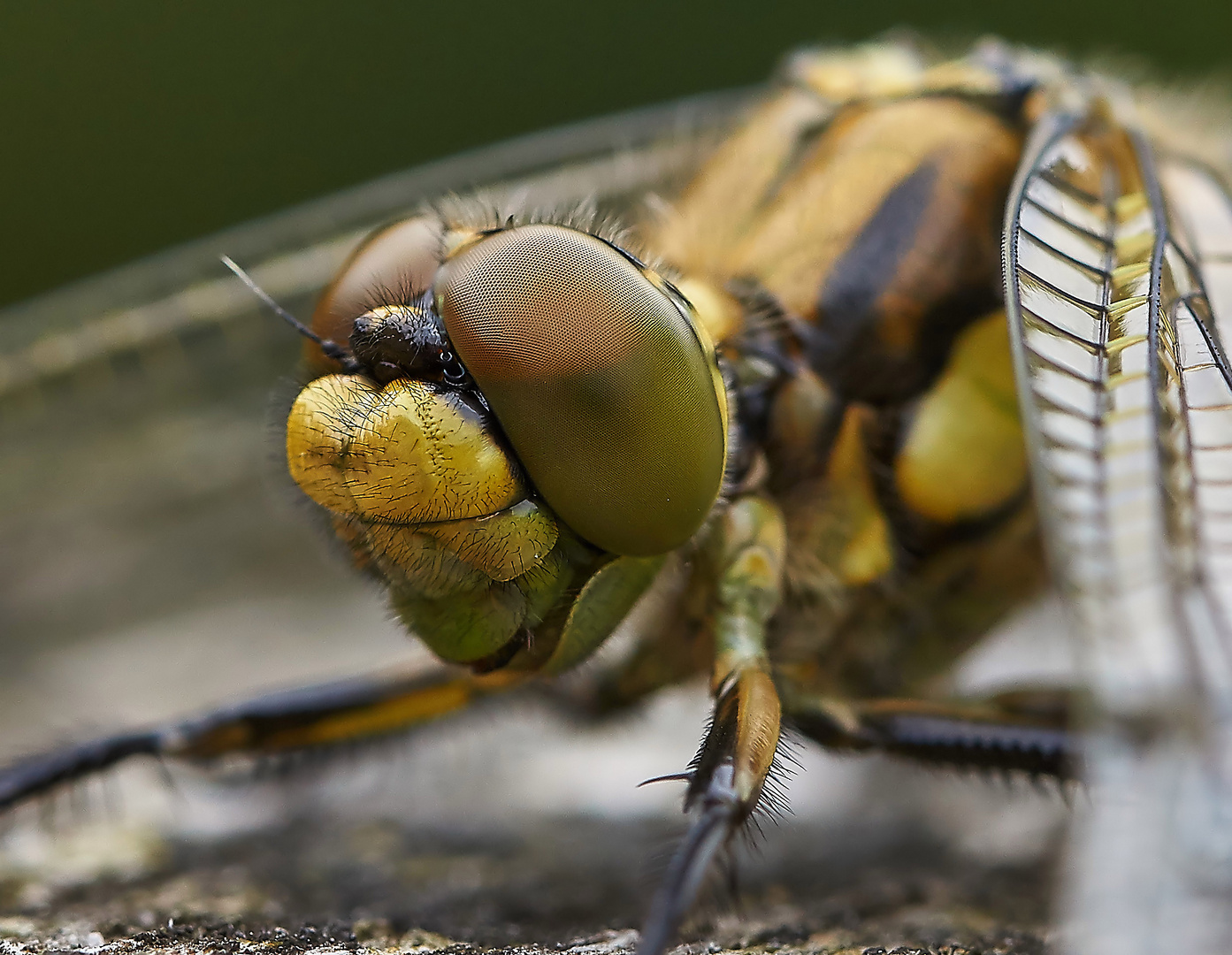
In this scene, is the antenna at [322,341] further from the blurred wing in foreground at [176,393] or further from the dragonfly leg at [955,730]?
the dragonfly leg at [955,730]

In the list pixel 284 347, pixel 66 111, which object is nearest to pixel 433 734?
pixel 284 347

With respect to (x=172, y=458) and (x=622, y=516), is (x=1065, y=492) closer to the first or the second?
(x=622, y=516)

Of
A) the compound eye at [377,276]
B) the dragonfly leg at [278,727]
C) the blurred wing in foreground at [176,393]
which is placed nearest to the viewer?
the compound eye at [377,276]

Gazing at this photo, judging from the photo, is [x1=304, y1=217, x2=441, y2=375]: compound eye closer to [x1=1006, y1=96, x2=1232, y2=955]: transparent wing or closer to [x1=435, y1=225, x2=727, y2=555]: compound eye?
[x1=435, y1=225, x2=727, y2=555]: compound eye

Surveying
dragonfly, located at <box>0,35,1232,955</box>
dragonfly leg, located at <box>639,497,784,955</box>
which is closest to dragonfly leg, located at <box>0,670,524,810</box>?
dragonfly, located at <box>0,35,1232,955</box>

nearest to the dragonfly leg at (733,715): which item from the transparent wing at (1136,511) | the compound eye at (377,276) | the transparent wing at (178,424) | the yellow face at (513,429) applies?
the yellow face at (513,429)
